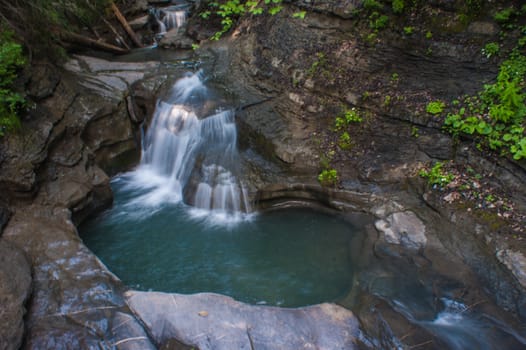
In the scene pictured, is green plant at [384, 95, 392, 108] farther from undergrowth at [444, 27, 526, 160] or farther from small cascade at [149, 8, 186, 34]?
small cascade at [149, 8, 186, 34]

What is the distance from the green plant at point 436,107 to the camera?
6.16 metres

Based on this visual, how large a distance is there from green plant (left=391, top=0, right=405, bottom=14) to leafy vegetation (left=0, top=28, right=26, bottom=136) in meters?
7.14

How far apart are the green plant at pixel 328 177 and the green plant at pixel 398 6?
3478 millimetres

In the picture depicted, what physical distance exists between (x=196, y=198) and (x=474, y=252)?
5.14 metres

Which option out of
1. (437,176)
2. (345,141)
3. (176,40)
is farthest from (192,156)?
(176,40)

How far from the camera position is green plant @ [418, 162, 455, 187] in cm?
591

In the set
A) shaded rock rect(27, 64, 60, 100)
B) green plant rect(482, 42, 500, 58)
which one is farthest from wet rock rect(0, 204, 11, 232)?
green plant rect(482, 42, 500, 58)

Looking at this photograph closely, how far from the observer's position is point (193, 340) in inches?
141

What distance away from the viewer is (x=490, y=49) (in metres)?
5.91

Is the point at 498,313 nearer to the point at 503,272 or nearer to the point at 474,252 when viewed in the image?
the point at 503,272

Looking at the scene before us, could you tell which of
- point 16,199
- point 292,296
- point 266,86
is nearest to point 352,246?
point 292,296

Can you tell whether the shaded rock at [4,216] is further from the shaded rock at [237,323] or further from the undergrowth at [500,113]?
the undergrowth at [500,113]

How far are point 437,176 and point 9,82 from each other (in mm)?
7803

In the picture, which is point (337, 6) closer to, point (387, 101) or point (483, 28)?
point (387, 101)
